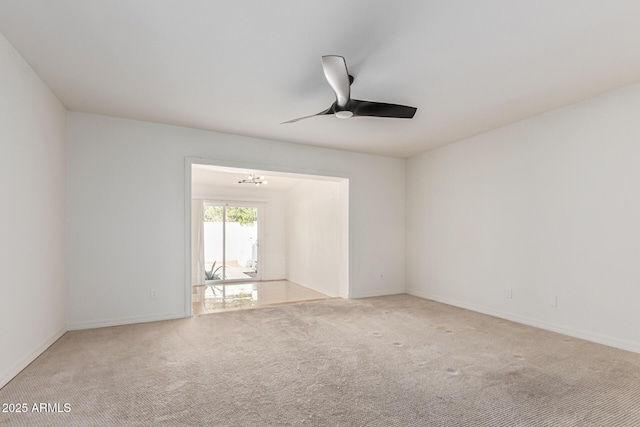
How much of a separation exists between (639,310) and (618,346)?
41 centimetres

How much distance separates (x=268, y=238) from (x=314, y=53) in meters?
6.76

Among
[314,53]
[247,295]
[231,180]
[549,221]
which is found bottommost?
[247,295]

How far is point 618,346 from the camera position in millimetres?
3275

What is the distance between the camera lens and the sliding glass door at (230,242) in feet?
27.4

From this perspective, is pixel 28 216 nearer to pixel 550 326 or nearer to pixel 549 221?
pixel 549 221

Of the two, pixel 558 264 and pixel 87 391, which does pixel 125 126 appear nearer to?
pixel 87 391

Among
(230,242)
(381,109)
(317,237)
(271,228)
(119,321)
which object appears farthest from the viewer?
(271,228)

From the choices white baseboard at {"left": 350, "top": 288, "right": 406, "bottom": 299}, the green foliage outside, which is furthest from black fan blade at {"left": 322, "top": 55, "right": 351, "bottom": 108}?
the green foliage outside

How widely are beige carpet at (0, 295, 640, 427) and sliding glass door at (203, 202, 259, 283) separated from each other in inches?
172

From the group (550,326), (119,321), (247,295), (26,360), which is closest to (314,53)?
(26,360)

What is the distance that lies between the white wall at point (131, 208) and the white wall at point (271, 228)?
375 cm

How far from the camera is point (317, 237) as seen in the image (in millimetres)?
7336

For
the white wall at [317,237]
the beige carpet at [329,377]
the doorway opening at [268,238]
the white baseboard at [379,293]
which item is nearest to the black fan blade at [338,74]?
the beige carpet at [329,377]

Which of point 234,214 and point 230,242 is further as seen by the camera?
point 234,214
